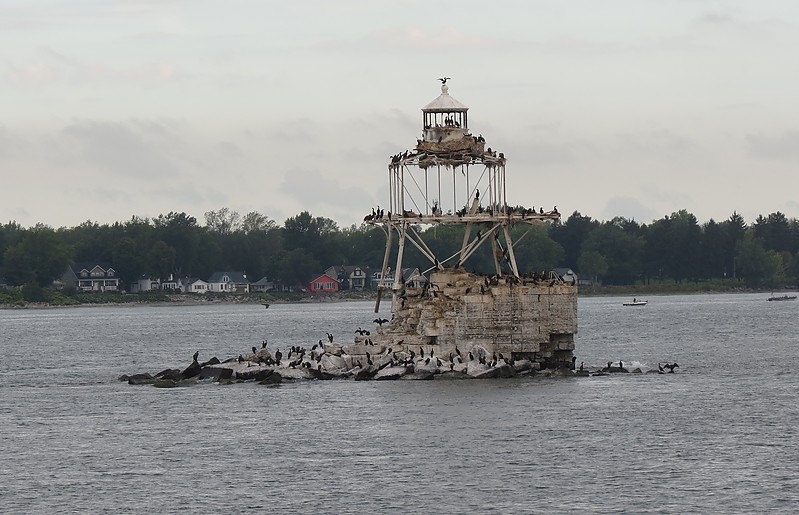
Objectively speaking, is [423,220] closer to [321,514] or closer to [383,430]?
[383,430]

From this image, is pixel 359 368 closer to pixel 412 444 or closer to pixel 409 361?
pixel 409 361

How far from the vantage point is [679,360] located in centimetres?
7631

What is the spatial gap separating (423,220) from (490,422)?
16018 mm

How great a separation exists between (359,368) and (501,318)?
23.4ft

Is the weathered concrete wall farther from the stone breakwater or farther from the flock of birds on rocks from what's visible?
the stone breakwater

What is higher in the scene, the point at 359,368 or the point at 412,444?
the point at 359,368

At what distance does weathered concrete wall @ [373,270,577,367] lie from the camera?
60.1 meters

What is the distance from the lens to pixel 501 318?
60156 millimetres

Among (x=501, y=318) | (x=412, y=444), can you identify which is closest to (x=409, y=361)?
(x=501, y=318)

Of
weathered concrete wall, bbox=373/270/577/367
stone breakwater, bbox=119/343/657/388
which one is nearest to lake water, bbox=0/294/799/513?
stone breakwater, bbox=119/343/657/388

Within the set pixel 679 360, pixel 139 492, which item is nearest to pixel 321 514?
pixel 139 492

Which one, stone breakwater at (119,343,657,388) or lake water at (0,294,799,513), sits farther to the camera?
stone breakwater at (119,343,657,388)

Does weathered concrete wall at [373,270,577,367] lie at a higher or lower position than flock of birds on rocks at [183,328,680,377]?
higher

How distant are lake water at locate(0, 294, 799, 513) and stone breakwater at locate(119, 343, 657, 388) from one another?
106 centimetres
